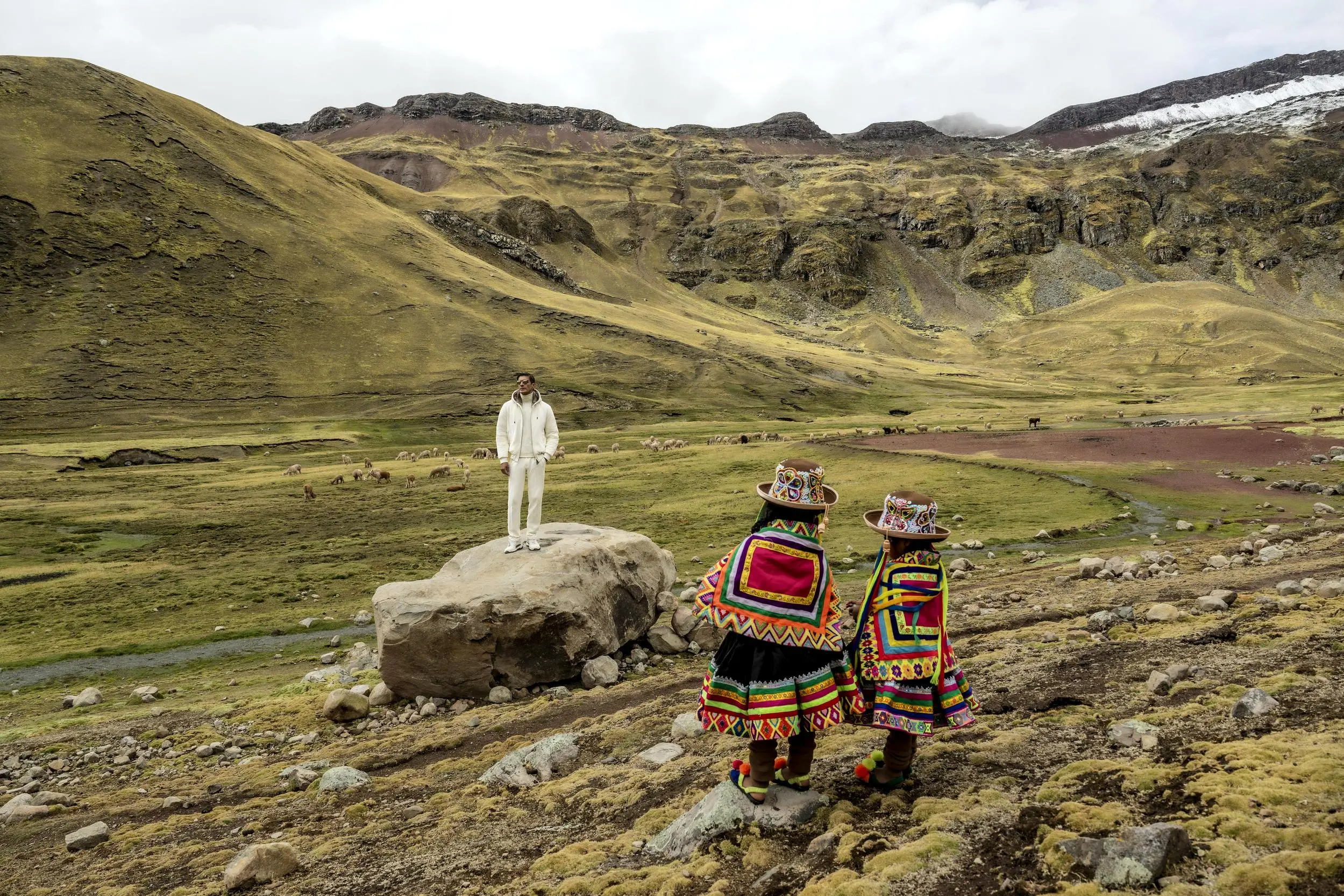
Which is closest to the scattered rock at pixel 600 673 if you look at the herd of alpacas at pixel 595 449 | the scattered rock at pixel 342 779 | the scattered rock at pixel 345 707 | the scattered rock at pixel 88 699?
the scattered rock at pixel 345 707

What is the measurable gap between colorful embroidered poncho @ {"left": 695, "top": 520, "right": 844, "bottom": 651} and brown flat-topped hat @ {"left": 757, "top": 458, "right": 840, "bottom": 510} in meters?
0.23

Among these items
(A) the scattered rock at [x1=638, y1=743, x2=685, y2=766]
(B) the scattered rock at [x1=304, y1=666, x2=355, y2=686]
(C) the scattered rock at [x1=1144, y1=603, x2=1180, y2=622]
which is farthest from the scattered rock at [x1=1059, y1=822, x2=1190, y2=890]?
(B) the scattered rock at [x1=304, y1=666, x2=355, y2=686]

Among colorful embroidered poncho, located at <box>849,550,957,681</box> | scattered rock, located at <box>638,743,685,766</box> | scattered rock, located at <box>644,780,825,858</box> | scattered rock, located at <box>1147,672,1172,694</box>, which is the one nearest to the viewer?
scattered rock, located at <box>644,780,825,858</box>

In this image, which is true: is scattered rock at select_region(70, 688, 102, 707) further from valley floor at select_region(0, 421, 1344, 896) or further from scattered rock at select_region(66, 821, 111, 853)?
scattered rock at select_region(66, 821, 111, 853)

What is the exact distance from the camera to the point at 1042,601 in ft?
49.1

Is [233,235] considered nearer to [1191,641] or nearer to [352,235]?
[352,235]

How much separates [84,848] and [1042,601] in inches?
617

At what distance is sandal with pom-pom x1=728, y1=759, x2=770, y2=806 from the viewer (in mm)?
6840

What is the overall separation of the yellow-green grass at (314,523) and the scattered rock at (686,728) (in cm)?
1113

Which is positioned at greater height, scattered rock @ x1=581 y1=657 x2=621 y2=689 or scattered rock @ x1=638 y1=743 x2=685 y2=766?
scattered rock @ x1=638 y1=743 x2=685 y2=766

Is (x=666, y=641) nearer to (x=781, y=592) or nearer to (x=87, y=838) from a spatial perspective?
(x=781, y=592)

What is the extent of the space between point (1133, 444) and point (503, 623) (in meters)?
45.2

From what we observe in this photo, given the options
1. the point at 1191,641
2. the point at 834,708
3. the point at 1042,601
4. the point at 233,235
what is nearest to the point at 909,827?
the point at 834,708

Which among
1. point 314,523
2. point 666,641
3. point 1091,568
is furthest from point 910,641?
point 314,523
